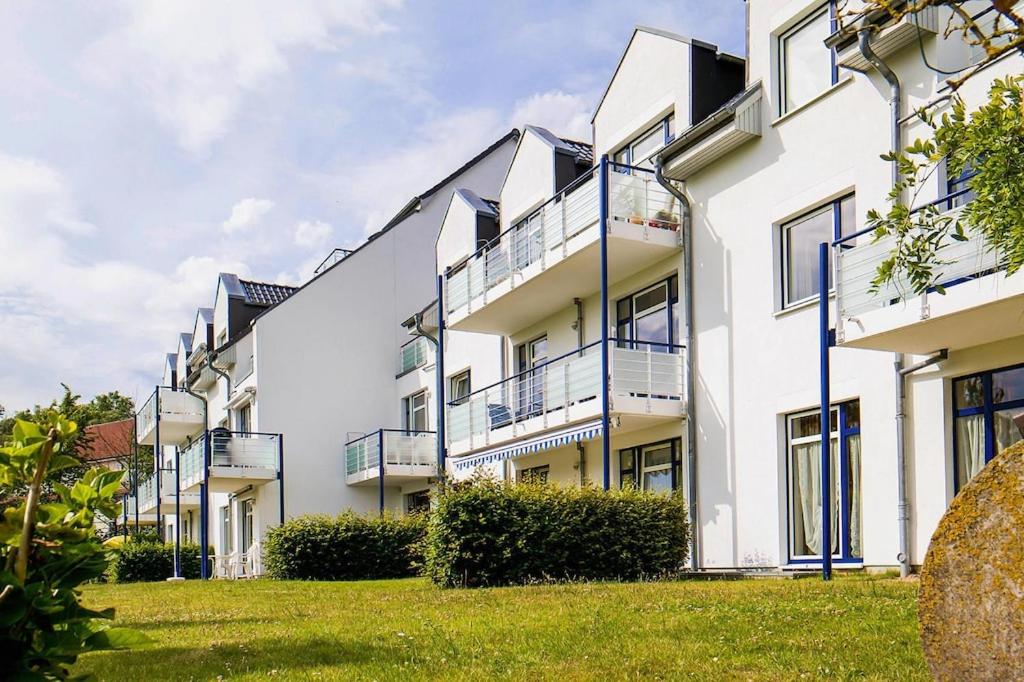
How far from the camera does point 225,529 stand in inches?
1597

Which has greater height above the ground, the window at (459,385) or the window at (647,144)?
the window at (647,144)

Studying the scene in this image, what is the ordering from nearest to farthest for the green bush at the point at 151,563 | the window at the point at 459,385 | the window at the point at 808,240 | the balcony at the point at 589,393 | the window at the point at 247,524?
the window at the point at 808,240, the balcony at the point at 589,393, the window at the point at 459,385, the green bush at the point at 151,563, the window at the point at 247,524

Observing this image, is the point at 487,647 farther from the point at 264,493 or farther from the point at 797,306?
the point at 264,493

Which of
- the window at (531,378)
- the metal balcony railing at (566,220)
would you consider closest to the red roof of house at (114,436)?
the window at (531,378)

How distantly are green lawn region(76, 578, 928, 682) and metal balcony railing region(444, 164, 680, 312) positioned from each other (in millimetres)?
8997

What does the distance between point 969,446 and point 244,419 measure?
2829cm

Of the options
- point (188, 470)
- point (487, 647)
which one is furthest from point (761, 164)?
point (188, 470)

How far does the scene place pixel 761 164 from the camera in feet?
57.5

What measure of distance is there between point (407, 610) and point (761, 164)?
992cm

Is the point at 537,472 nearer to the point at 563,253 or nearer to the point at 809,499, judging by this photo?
the point at 563,253

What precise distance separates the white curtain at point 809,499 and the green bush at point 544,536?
1.82m

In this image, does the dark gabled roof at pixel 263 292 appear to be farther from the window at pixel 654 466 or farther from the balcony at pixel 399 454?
the window at pixel 654 466

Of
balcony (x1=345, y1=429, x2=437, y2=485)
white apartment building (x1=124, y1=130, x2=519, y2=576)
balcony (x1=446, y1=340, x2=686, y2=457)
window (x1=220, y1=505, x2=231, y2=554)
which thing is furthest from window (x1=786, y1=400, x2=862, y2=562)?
window (x1=220, y1=505, x2=231, y2=554)

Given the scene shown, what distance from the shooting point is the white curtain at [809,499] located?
617 inches
